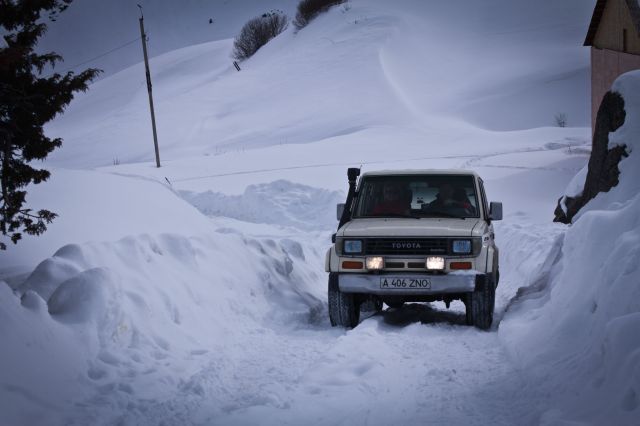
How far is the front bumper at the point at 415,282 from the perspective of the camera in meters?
7.95

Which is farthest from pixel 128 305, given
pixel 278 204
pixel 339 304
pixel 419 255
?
pixel 278 204


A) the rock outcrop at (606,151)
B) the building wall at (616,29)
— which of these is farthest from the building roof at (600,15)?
the rock outcrop at (606,151)

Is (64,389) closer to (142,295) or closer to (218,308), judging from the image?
(142,295)

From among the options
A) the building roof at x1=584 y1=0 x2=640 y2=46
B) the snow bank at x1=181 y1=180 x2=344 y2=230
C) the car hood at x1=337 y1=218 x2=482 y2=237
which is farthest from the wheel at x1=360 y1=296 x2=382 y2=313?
the building roof at x1=584 y1=0 x2=640 y2=46

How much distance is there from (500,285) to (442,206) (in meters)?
4.55

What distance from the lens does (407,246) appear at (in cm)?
806

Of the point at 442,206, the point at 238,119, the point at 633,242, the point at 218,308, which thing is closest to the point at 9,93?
the point at 218,308

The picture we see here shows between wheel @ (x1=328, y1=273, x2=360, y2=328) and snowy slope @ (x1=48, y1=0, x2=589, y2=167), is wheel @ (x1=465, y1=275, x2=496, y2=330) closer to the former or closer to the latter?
wheel @ (x1=328, y1=273, x2=360, y2=328)

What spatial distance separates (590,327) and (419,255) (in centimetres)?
249

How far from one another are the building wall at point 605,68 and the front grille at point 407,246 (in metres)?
17.2

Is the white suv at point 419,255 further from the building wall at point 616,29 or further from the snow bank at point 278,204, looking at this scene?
the building wall at point 616,29

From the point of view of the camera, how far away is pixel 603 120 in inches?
526

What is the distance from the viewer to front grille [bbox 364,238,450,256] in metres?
8.01

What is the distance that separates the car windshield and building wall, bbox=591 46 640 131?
1592cm
